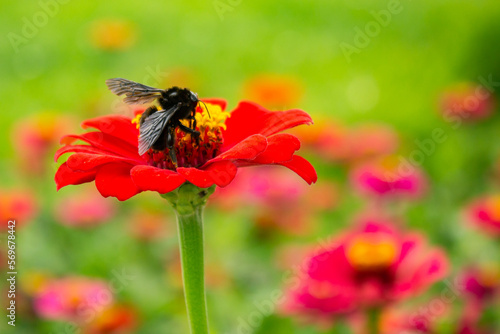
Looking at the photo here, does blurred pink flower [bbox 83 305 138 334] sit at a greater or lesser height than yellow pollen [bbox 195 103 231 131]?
lesser

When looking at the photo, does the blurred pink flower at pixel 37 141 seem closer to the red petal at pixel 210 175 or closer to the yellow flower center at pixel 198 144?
the yellow flower center at pixel 198 144

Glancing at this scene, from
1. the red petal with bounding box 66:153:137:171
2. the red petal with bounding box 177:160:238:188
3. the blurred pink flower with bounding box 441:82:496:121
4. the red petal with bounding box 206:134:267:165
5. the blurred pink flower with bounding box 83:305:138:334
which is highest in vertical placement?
the blurred pink flower with bounding box 441:82:496:121

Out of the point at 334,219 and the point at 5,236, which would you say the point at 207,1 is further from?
the point at 5,236

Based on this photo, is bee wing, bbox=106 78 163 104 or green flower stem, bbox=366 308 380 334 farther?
green flower stem, bbox=366 308 380 334

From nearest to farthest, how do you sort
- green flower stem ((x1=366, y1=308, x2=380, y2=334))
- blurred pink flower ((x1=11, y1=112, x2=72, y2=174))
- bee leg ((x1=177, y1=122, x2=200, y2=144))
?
bee leg ((x1=177, y1=122, x2=200, y2=144))
green flower stem ((x1=366, y1=308, x2=380, y2=334))
blurred pink flower ((x1=11, y1=112, x2=72, y2=174))

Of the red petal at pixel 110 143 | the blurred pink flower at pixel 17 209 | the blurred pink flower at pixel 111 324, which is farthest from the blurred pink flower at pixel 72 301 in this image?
the red petal at pixel 110 143

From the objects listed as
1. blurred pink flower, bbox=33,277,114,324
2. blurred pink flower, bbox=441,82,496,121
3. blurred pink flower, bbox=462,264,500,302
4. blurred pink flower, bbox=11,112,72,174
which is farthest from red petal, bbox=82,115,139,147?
blurred pink flower, bbox=441,82,496,121

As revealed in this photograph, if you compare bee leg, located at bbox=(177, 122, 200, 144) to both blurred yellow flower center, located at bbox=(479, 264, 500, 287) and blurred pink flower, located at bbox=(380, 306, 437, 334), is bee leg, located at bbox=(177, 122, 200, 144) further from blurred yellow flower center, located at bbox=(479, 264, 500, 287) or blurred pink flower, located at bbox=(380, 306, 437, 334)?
blurred yellow flower center, located at bbox=(479, 264, 500, 287)

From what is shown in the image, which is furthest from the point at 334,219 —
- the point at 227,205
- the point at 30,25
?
the point at 30,25
